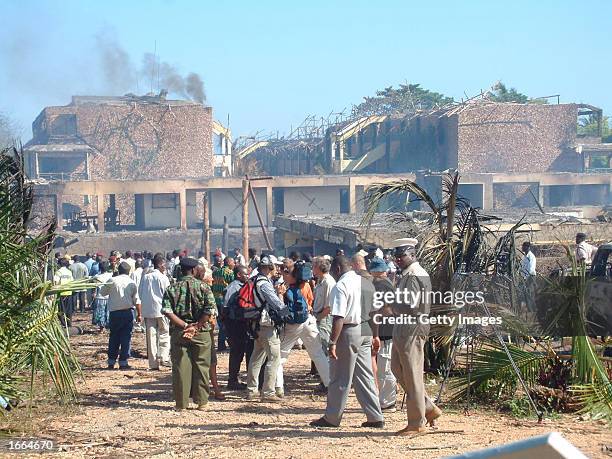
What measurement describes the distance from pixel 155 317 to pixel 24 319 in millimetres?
5163

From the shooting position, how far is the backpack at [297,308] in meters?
10.7

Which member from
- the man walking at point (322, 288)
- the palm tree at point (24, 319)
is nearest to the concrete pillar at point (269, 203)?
the man walking at point (322, 288)

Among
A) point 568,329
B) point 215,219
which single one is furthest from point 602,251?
point 215,219

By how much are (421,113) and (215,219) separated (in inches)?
590

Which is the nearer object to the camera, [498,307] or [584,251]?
[498,307]

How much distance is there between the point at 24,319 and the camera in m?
8.75

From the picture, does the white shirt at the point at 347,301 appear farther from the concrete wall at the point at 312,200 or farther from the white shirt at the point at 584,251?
the concrete wall at the point at 312,200

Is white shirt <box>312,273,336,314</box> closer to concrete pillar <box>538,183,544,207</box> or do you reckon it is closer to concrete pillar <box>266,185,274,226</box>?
concrete pillar <box>266,185,274,226</box>

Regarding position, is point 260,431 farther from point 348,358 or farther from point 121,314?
point 121,314

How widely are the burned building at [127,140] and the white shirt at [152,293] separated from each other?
46729 mm

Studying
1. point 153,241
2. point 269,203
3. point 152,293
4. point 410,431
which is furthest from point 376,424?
point 269,203

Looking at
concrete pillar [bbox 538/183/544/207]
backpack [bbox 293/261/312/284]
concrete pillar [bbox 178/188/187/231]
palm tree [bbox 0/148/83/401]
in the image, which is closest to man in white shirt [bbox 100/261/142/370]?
backpack [bbox 293/261/312/284]

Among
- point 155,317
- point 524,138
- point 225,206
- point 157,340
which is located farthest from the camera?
point 524,138

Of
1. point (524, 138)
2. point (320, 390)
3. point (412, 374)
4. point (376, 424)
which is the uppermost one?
point (524, 138)
